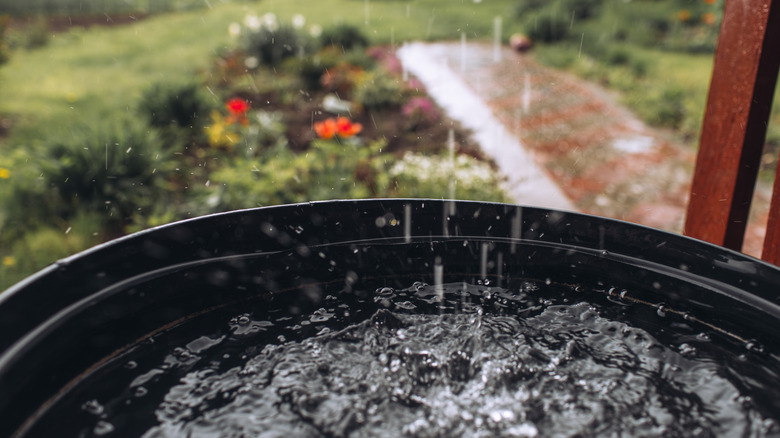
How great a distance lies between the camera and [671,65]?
7168 millimetres

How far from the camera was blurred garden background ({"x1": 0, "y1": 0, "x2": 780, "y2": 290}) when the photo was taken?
3410 millimetres

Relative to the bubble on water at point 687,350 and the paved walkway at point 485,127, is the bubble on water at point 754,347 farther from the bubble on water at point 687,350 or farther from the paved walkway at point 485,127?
the paved walkway at point 485,127

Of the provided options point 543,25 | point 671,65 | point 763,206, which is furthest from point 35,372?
point 543,25

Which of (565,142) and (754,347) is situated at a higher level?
(754,347)

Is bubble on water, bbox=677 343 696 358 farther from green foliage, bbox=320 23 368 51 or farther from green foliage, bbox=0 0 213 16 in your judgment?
green foliage, bbox=0 0 213 16

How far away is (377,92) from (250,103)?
1249mm

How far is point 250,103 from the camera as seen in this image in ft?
18.3

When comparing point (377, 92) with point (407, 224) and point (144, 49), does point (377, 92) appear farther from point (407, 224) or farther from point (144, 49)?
point (144, 49)

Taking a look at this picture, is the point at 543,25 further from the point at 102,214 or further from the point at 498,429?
the point at 498,429

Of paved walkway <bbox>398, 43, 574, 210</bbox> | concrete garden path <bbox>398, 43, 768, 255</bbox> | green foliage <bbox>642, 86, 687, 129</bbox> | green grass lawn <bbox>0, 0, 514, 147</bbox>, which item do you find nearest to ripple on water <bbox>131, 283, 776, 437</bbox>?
paved walkway <bbox>398, 43, 574, 210</bbox>

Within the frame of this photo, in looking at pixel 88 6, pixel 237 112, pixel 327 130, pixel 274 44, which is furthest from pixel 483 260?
pixel 88 6

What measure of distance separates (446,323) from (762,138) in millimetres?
1330

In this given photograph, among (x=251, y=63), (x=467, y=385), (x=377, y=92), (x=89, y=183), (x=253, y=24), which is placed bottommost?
(x=89, y=183)

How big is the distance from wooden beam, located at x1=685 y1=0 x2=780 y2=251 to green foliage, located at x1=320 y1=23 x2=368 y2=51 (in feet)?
20.2
